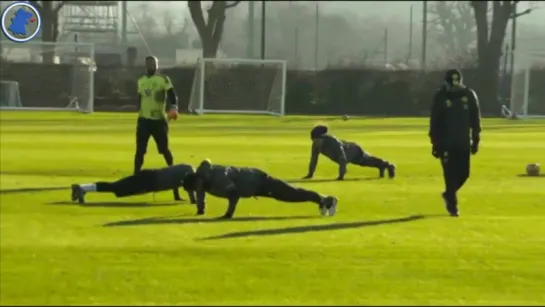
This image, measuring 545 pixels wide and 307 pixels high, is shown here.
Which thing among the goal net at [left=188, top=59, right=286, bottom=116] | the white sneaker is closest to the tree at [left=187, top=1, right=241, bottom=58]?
the goal net at [left=188, top=59, right=286, bottom=116]

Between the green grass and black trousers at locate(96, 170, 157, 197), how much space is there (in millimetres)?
245

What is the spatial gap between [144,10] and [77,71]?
5264 cm

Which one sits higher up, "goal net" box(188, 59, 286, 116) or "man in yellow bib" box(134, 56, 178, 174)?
"man in yellow bib" box(134, 56, 178, 174)

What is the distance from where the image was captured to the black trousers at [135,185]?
15.7 m

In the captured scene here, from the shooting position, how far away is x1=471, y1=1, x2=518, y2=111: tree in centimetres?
5669

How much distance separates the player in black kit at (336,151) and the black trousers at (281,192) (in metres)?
4.17

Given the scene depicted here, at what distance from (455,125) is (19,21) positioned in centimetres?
2055

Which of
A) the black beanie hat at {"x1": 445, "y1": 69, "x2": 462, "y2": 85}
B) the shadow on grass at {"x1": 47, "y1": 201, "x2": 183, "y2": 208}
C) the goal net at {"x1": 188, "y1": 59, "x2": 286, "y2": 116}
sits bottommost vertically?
the goal net at {"x1": 188, "y1": 59, "x2": 286, "y2": 116}

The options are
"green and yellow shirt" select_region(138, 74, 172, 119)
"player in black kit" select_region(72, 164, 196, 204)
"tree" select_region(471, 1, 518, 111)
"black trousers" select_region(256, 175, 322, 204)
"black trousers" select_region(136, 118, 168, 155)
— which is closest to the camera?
"black trousers" select_region(256, 175, 322, 204)

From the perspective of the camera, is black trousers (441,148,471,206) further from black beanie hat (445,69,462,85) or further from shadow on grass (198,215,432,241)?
black beanie hat (445,69,462,85)

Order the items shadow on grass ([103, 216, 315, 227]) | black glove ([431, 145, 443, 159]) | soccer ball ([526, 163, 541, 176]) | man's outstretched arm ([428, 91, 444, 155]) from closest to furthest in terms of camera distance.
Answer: shadow on grass ([103, 216, 315, 227]) < man's outstretched arm ([428, 91, 444, 155]) < black glove ([431, 145, 443, 159]) < soccer ball ([526, 163, 541, 176])

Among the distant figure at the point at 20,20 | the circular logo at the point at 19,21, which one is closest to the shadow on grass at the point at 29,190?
the circular logo at the point at 19,21

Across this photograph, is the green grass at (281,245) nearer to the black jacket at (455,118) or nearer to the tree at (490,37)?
the black jacket at (455,118)

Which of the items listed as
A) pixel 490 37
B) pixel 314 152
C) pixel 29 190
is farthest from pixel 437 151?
pixel 490 37
